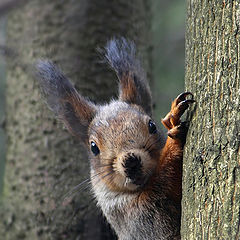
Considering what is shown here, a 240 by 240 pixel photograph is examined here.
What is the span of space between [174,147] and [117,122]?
78cm

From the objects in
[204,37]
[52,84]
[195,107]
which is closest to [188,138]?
[195,107]

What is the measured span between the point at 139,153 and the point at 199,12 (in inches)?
38.6

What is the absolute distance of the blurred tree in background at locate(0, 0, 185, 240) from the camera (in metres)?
3.80

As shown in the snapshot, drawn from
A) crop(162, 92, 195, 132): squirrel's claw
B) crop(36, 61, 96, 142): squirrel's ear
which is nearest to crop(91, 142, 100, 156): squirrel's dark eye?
crop(36, 61, 96, 142): squirrel's ear

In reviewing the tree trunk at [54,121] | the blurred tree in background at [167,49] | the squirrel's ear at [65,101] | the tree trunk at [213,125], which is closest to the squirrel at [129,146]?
the squirrel's ear at [65,101]

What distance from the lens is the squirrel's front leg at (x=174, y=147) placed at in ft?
7.16

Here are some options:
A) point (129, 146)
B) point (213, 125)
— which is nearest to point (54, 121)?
point (129, 146)

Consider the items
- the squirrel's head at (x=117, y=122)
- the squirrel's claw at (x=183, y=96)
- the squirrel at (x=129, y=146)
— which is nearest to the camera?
the squirrel's claw at (x=183, y=96)

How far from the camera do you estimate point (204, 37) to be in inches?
77.9

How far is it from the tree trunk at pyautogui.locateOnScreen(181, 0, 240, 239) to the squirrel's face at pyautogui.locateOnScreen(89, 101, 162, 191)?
0.59m

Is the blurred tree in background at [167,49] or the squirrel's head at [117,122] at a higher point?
A: the blurred tree in background at [167,49]

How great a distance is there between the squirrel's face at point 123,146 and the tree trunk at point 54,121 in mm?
597

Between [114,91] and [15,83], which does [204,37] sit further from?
[15,83]

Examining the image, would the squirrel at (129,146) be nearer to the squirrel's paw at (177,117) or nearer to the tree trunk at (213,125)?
the squirrel's paw at (177,117)
